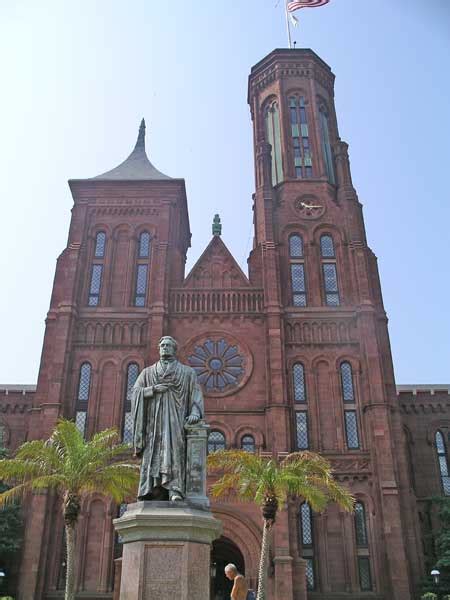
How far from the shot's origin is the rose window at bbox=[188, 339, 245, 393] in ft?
104

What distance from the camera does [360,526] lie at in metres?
28.0

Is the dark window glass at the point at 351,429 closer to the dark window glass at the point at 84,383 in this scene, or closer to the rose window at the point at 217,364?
the rose window at the point at 217,364


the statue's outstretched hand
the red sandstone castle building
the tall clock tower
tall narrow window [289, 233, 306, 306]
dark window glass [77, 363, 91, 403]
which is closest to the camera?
the statue's outstretched hand

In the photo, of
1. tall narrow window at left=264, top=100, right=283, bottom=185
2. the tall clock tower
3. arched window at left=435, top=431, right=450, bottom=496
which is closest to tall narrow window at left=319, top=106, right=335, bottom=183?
the tall clock tower

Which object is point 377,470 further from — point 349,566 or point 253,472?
point 253,472

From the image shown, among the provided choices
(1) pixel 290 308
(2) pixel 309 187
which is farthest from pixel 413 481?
(2) pixel 309 187

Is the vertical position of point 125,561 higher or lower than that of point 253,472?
lower

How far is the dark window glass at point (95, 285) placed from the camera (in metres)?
34.1

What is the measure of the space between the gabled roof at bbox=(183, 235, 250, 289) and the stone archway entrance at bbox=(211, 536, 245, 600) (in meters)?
13.5

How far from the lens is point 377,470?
93.0 feet

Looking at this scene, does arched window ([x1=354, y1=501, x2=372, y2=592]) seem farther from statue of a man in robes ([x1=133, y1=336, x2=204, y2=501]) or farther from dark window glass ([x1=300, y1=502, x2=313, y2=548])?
statue of a man in robes ([x1=133, y1=336, x2=204, y2=501])

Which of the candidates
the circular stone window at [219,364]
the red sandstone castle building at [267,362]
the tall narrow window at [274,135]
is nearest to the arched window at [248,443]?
the red sandstone castle building at [267,362]

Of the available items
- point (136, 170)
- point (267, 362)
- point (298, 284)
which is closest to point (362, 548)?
point (267, 362)

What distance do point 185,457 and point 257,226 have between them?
28708 mm
